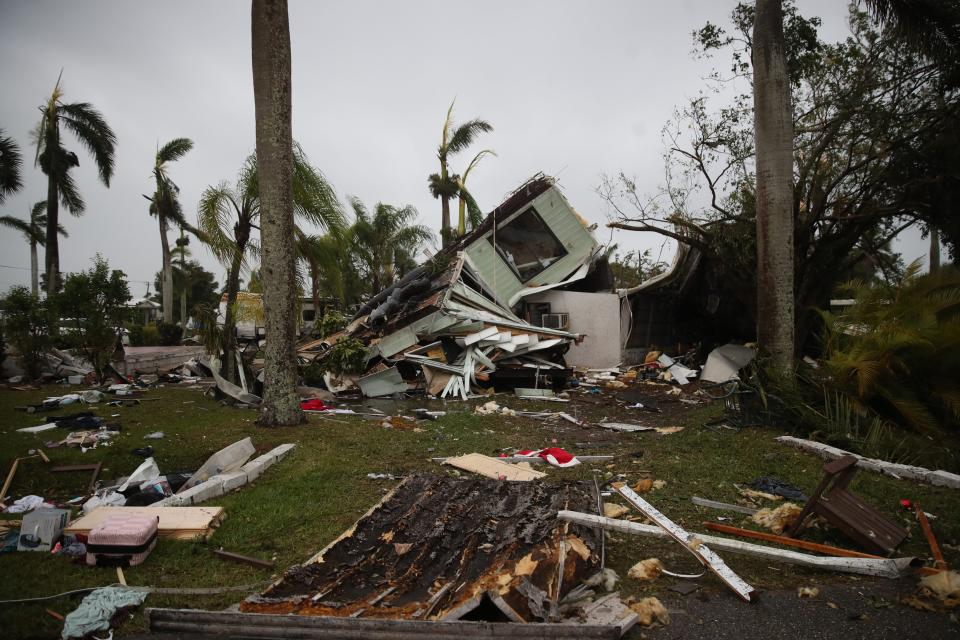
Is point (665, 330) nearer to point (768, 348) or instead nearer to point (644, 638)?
point (768, 348)

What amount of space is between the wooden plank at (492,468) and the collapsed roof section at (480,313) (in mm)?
5858

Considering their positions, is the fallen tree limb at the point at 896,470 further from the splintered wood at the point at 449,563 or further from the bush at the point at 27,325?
the bush at the point at 27,325

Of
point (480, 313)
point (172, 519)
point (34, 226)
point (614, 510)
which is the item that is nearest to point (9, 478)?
point (172, 519)

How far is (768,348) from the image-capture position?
26.6 feet

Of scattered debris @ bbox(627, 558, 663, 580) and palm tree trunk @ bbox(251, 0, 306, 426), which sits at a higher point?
palm tree trunk @ bbox(251, 0, 306, 426)

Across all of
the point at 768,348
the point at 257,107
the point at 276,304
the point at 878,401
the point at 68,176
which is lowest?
the point at 878,401

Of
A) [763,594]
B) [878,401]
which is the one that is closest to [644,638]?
[763,594]

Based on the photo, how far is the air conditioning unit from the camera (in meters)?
16.8

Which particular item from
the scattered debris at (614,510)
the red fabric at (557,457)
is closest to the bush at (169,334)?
the red fabric at (557,457)

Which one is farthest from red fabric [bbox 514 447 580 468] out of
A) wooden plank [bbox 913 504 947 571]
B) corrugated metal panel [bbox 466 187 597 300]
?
corrugated metal panel [bbox 466 187 597 300]

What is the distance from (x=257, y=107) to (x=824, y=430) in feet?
28.1

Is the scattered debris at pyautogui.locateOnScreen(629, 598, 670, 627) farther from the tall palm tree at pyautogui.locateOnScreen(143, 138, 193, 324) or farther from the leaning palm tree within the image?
the tall palm tree at pyautogui.locateOnScreen(143, 138, 193, 324)

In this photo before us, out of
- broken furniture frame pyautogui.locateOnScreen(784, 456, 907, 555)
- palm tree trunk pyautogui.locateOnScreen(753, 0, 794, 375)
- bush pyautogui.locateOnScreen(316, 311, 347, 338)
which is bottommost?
broken furniture frame pyautogui.locateOnScreen(784, 456, 907, 555)

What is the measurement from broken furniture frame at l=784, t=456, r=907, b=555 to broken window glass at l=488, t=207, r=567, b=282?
13803 millimetres
